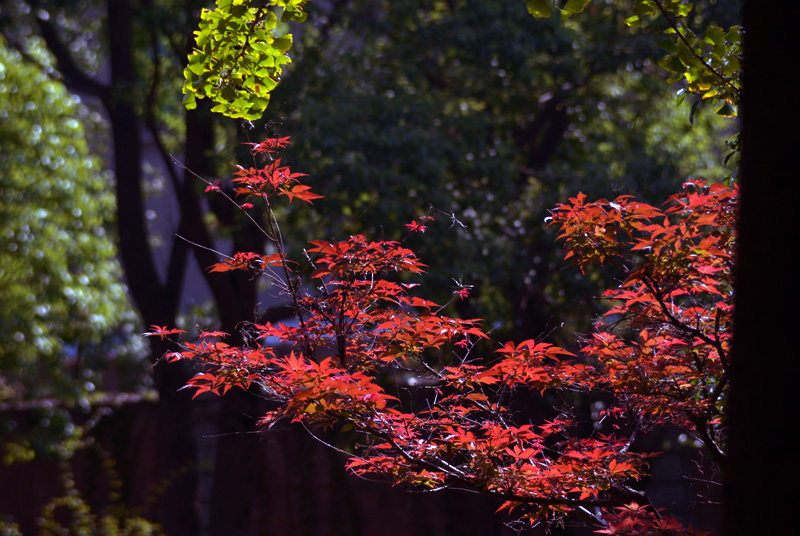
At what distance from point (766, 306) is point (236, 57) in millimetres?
2718

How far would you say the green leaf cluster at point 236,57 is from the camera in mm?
3812

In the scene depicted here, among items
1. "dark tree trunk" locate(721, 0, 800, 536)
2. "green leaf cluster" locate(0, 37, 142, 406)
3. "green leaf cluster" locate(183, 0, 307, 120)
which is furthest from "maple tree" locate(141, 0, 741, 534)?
"green leaf cluster" locate(0, 37, 142, 406)

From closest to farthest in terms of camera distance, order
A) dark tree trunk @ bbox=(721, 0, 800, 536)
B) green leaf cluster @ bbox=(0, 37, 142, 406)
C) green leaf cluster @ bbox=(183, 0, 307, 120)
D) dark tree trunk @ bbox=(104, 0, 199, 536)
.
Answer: dark tree trunk @ bbox=(721, 0, 800, 536) → green leaf cluster @ bbox=(183, 0, 307, 120) → dark tree trunk @ bbox=(104, 0, 199, 536) → green leaf cluster @ bbox=(0, 37, 142, 406)

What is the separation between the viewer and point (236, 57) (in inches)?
151

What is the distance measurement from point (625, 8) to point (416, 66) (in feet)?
8.32

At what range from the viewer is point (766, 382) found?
181 centimetres

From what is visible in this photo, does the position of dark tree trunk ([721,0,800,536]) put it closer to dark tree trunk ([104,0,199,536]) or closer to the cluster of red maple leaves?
the cluster of red maple leaves

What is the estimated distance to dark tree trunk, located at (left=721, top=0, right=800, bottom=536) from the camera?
5.85 feet

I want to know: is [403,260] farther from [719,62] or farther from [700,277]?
[719,62]

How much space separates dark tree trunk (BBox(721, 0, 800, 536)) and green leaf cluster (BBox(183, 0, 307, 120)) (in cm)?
239

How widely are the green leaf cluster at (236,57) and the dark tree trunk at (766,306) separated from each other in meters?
2.39

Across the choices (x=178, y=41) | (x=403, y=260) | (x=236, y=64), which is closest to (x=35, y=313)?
(x=178, y=41)

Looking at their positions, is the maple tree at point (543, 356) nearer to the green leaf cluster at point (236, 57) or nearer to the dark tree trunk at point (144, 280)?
the green leaf cluster at point (236, 57)

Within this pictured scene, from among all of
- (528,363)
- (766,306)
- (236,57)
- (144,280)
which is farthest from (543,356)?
(144,280)
